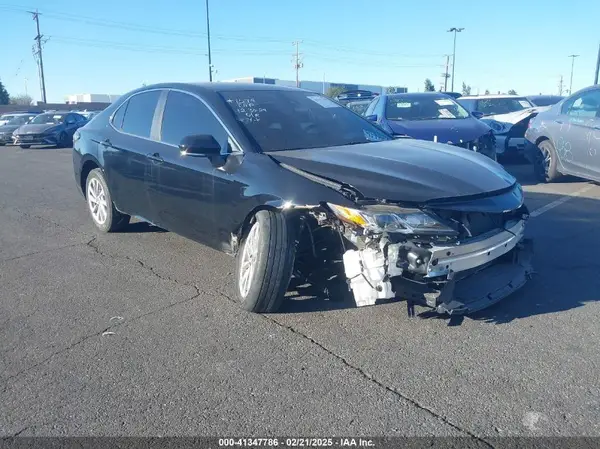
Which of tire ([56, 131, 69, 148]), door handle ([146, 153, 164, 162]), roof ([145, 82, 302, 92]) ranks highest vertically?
roof ([145, 82, 302, 92])


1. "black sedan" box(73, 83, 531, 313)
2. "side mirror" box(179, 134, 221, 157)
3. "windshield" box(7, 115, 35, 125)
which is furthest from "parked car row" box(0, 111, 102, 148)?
"side mirror" box(179, 134, 221, 157)

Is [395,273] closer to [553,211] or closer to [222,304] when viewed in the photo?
[222,304]

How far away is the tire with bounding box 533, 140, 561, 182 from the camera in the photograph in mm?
Result: 8812

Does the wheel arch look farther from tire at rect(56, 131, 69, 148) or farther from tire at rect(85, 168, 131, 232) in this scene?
tire at rect(56, 131, 69, 148)

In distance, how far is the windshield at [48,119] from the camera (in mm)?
21688

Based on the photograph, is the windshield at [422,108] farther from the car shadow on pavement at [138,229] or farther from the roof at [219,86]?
the car shadow on pavement at [138,229]

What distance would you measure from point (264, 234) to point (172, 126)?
183 cm

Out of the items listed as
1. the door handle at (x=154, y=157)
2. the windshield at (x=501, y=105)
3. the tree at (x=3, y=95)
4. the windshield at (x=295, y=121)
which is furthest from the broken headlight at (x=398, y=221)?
the tree at (x=3, y=95)

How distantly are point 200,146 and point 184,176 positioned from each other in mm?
557

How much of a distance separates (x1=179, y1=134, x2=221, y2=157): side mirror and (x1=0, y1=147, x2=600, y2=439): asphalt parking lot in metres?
1.10

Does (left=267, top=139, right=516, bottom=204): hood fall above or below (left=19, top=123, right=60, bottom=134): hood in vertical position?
above

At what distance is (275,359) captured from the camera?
3.32 metres

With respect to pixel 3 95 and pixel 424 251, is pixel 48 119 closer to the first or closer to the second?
pixel 424 251

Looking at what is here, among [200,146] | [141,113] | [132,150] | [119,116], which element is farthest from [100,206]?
[200,146]
